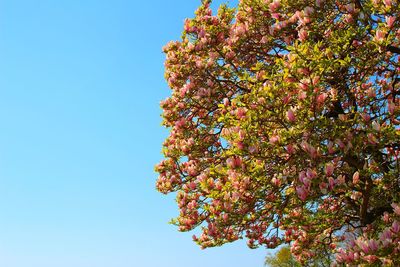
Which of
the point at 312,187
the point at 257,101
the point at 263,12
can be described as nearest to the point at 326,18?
the point at 263,12

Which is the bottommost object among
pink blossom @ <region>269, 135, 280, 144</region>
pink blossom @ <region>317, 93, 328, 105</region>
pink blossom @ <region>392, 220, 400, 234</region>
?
pink blossom @ <region>392, 220, 400, 234</region>

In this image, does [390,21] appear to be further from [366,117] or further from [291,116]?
[291,116]

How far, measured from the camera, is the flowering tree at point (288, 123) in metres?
9.22

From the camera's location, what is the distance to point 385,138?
9266mm

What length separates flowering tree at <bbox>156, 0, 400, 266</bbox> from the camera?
9219 mm

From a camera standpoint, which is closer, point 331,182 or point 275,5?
point 331,182

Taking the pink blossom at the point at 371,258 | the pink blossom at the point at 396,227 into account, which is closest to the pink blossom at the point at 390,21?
the pink blossom at the point at 396,227

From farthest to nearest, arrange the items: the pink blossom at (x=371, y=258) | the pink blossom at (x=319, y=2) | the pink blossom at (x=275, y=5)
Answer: the pink blossom at (x=275, y=5) → the pink blossom at (x=319, y=2) → the pink blossom at (x=371, y=258)

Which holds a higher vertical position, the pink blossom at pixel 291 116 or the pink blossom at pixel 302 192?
the pink blossom at pixel 291 116

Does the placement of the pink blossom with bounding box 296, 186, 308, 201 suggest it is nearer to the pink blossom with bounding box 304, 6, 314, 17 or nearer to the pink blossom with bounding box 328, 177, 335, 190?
the pink blossom with bounding box 328, 177, 335, 190

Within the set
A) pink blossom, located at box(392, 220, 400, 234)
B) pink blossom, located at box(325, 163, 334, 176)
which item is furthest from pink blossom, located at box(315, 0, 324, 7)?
pink blossom, located at box(392, 220, 400, 234)

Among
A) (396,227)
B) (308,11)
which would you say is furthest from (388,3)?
(396,227)

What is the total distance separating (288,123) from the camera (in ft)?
→ 30.2

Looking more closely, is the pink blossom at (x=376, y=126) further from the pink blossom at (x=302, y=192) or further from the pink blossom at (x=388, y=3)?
the pink blossom at (x=388, y=3)
